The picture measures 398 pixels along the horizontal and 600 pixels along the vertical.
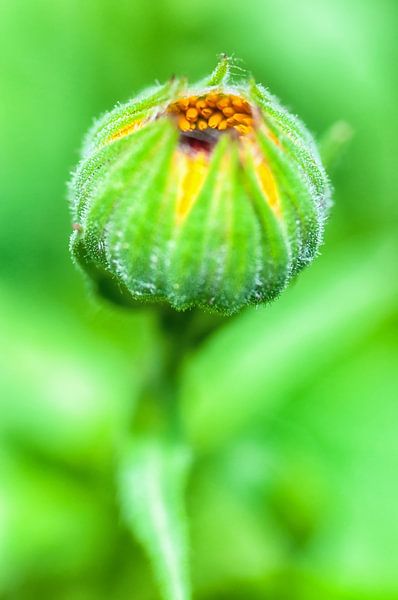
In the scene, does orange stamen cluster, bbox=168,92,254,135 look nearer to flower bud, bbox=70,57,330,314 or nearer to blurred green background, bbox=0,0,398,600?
flower bud, bbox=70,57,330,314

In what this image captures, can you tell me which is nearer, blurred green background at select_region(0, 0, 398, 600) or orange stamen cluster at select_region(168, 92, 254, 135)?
orange stamen cluster at select_region(168, 92, 254, 135)

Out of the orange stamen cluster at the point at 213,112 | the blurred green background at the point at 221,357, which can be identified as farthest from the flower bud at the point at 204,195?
the blurred green background at the point at 221,357

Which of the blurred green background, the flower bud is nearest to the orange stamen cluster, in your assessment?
the flower bud

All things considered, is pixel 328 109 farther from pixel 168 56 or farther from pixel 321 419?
pixel 321 419

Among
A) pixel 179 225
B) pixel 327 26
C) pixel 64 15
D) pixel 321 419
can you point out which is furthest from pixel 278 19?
pixel 179 225

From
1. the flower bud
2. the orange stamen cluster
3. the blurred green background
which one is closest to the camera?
the flower bud

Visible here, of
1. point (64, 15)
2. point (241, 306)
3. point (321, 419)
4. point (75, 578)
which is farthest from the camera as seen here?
point (64, 15)

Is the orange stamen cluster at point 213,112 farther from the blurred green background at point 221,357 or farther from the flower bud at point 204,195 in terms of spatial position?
the blurred green background at point 221,357

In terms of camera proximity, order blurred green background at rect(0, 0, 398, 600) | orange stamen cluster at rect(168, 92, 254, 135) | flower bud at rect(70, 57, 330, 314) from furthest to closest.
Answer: blurred green background at rect(0, 0, 398, 600) < orange stamen cluster at rect(168, 92, 254, 135) < flower bud at rect(70, 57, 330, 314)
